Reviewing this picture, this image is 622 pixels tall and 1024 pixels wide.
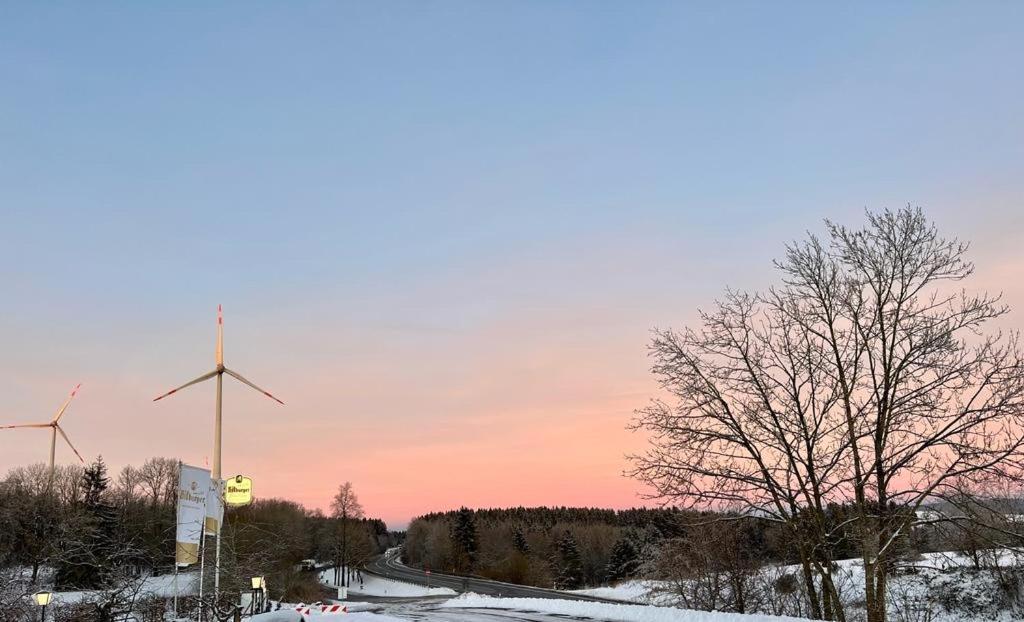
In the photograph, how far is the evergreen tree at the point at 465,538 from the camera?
387ft

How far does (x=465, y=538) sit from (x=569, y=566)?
79.5 feet

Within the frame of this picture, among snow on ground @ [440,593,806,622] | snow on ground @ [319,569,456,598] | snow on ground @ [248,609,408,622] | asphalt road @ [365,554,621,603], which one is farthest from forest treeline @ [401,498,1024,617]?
snow on ground @ [319,569,456,598]

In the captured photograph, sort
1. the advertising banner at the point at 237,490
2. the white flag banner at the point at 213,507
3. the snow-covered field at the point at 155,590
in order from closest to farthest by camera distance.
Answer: the snow-covered field at the point at 155,590 → the white flag banner at the point at 213,507 → the advertising banner at the point at 237,490

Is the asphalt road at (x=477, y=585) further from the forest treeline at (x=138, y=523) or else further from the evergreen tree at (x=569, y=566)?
the evergreen tree at (x=569, y=566)

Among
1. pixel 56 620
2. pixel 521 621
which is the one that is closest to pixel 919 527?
pixel 521 621

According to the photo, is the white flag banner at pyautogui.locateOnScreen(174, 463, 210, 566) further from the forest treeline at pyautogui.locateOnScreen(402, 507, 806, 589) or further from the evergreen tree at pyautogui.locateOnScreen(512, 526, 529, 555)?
the evergreen tree at pyautogui.locateOnScreen(512, 526, 529, 555)

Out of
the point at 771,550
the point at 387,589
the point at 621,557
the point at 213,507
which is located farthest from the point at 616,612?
the point at 621,557

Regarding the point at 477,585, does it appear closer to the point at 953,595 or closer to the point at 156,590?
the point at 953,595

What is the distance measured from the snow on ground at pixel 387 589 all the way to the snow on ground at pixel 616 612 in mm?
35910

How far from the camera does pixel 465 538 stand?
4690 inches

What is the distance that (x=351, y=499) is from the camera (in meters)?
113

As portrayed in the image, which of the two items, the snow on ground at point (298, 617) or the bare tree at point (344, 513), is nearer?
the snow on ground at point (298, 617)

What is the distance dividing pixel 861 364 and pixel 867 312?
1190 mm

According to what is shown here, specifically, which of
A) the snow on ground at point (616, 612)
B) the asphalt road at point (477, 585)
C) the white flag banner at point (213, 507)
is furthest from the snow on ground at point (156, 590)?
the asphalt road at point (477, 585)
